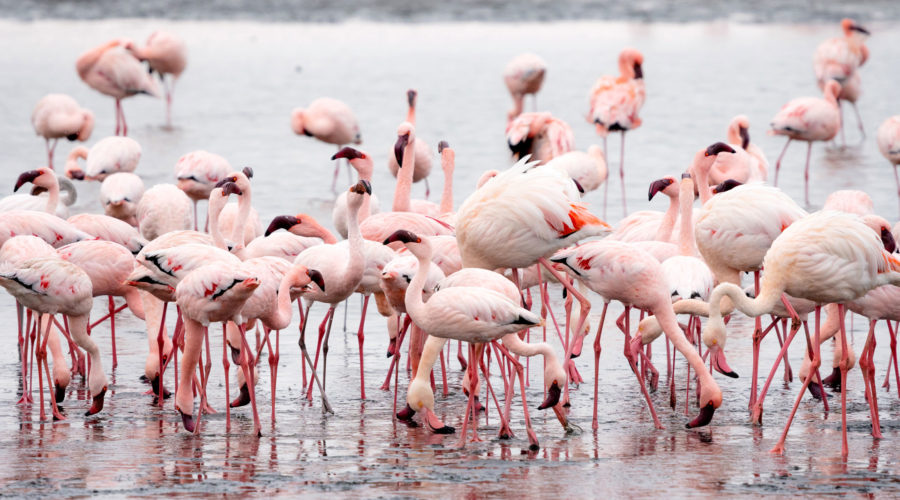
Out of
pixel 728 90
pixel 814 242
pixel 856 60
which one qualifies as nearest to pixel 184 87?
pixel 728 90

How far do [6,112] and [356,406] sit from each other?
39.4 feet

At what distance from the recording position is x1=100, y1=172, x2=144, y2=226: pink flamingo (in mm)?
9555

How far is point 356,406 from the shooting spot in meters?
6.69

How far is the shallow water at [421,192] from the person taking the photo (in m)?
5.37

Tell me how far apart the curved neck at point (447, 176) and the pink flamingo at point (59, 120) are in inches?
228

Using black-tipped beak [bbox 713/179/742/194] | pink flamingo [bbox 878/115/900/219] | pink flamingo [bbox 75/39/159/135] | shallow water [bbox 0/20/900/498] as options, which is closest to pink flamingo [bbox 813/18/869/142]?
shallow water [bbox 0/20/900/498]

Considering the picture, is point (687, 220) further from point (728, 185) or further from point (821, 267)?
point (821, 267)

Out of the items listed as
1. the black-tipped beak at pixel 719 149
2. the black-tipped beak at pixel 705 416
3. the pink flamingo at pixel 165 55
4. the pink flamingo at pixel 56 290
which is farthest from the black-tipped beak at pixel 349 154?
the pink flamingo at pixel 165 55

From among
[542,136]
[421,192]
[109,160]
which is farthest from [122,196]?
[421,192]

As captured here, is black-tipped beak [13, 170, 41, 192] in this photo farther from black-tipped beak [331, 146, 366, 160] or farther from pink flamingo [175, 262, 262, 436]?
pink flamingo [175, 262, 262, 436]

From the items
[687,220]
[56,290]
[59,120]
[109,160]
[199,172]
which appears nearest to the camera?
[56,290]

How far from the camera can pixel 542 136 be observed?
11.8 meters

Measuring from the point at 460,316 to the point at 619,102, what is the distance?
742 cm

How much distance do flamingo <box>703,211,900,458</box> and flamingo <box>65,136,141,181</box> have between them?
631 cm
